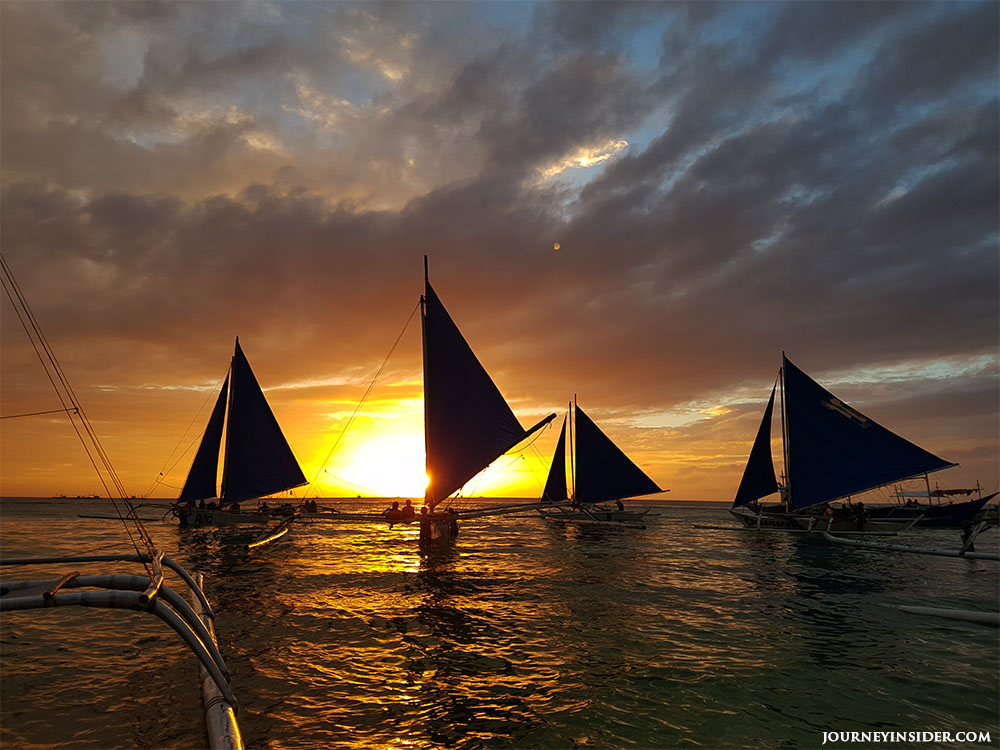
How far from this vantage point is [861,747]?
28.2 feet

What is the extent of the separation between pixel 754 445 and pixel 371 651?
1987 inches

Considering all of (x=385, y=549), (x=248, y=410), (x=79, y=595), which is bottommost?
(x=385, y=549)

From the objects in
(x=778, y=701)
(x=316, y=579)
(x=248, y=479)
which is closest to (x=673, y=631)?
(x=778, y=701)

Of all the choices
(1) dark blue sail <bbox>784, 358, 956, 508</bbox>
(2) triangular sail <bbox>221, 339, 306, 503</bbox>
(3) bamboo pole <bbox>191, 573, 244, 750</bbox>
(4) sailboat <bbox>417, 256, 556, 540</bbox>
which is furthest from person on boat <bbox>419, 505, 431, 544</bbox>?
(1) dark blue sail <bbox>784, 358, 956, 508</bbox>

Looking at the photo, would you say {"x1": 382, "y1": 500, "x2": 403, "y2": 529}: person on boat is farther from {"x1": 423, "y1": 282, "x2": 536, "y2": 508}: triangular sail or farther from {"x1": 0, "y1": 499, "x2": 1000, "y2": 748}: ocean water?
{"x1": 0, "y1": 499, "x2": 1000, "y2": 748}: ocean water

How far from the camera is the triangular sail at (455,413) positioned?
32.6 m

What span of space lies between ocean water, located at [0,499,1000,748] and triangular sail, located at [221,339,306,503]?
25.7m

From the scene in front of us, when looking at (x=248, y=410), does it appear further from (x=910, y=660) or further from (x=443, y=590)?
(x=910, y=660)

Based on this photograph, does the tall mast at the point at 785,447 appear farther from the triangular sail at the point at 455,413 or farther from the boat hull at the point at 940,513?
the triangular sail at the point at 455,413

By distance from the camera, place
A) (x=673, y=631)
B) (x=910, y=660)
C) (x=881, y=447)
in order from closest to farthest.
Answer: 1. (x=910, y=660)
2. (x=673, y=631)
3. (x=881, y=447)

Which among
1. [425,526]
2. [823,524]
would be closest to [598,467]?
[823,524]

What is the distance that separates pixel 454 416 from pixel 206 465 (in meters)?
31.8

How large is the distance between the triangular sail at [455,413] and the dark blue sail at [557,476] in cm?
3435

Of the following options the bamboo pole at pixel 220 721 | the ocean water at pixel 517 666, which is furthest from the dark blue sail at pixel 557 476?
the bamboo pole at pixel 220 721
